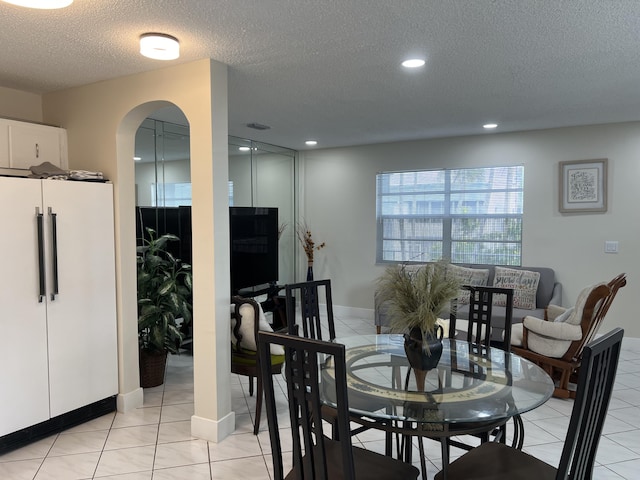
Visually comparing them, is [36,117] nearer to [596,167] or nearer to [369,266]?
[369,266]

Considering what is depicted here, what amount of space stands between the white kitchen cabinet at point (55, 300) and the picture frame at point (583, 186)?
15.5 feet

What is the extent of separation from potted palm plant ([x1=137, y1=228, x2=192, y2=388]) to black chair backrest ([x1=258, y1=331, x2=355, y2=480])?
231cm

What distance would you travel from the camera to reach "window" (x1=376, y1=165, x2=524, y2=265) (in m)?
5.68

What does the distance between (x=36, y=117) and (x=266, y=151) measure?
3067 millimetres

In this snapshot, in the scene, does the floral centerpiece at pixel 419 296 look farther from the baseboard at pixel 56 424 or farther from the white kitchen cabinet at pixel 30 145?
the white kitchen cabinet at pixel 30 145

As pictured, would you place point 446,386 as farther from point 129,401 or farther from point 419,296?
point 129,401

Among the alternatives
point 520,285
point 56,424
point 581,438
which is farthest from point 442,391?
point 520,285

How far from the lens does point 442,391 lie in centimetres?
209

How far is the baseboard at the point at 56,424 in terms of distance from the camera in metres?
2.89

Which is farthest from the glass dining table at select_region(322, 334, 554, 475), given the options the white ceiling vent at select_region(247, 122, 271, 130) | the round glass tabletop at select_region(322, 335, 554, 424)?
the white ceiling vent at select_region(247, 122, 271, 130)

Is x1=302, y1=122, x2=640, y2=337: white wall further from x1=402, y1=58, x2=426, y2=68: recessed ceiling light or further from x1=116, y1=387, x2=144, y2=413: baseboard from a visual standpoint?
x1=116, y1=387, x2=144, y2=413: baseboard

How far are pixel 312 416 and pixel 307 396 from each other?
8 cm

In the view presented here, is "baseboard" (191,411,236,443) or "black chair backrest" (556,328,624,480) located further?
"baseboard" (191,411,236,443)

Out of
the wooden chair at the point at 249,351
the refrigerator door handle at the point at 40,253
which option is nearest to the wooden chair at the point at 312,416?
the wooden chair at the point at 249,351
